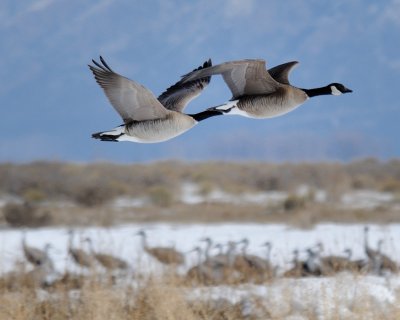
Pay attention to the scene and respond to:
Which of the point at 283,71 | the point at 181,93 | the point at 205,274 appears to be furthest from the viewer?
the point at 205,274

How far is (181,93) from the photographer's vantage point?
5.04 meters

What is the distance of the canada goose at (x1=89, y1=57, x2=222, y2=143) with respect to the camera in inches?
151

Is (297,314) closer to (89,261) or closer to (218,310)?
(218,310)

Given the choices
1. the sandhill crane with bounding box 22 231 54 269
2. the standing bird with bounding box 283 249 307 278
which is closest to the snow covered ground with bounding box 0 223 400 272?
the sandhill crane with bounding box 22 231 54 269

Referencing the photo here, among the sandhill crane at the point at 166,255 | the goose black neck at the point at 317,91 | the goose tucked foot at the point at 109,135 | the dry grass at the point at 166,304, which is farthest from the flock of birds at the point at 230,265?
the goose tucked foot at the point at 109,135

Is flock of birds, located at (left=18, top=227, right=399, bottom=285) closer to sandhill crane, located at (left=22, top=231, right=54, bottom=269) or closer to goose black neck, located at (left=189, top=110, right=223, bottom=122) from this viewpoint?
sandhill crane, located at (left=22, top=231, right=54, bottom=269)

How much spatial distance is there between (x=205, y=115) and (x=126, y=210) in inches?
626

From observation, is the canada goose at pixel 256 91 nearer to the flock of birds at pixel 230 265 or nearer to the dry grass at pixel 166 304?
the dry grass at pixel 166 304

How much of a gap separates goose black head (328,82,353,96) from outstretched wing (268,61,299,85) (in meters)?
0.97

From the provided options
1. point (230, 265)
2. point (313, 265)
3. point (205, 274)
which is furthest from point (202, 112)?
point (313, 265)

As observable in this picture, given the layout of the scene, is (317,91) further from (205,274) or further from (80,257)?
(80,257)

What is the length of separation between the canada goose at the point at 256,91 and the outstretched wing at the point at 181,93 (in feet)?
1.83

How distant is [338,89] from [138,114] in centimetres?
97

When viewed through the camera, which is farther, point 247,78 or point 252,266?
point 252,266
